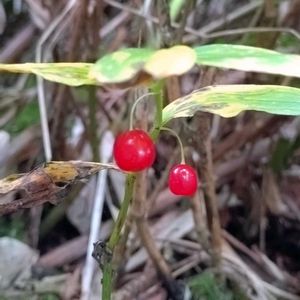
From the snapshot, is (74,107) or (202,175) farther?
(74,107)

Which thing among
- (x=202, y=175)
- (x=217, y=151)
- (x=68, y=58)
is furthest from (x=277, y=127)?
(x=68, y=58)

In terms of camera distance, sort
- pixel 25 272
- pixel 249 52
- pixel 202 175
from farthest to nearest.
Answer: pixel 25 272
pixel 202 175
pixel 249 52

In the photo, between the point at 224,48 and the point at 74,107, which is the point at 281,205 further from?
the point at 224,48

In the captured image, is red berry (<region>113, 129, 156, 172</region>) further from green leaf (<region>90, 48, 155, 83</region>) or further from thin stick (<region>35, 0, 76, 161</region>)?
thin stick (<region>35, 0, 76, 161</region>)

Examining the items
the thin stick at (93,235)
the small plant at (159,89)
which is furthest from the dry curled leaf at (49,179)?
the thin stick at (93,235)

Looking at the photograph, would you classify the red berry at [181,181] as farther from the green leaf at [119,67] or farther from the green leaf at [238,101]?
the green leaf at [119,67]

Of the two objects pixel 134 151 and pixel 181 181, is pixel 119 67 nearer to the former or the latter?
pixel 134 151

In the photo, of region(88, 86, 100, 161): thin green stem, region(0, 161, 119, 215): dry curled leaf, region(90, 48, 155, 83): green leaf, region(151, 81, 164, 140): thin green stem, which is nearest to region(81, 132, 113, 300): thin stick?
region(88, 86, 100, 161): thin green stem
